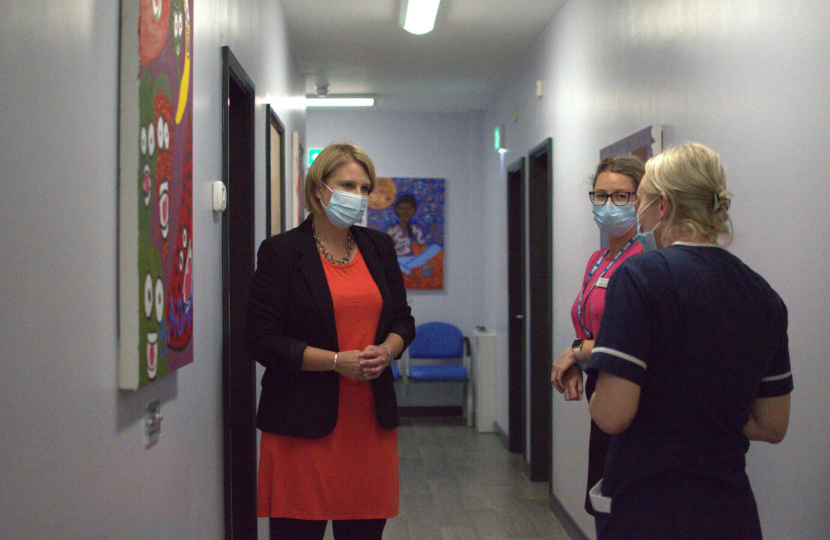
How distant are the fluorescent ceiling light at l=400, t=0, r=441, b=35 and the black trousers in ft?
9.16

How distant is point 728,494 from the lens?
1271 mm

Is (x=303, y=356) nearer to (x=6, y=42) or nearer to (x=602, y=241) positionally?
(x=6, y=42)

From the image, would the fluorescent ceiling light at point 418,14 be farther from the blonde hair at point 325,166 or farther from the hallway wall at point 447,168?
the hallway wall at point 447,168

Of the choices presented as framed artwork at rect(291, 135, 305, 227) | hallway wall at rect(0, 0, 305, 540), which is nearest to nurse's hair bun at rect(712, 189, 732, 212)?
hallway wall at rect(0, 0, 305, 540)

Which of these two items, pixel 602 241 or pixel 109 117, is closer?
pixel 109 117

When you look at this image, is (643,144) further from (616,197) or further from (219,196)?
(219,196)

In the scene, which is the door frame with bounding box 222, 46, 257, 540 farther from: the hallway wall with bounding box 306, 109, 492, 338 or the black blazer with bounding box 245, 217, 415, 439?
the hallway wall with bounding box 306, 109, 492, 338

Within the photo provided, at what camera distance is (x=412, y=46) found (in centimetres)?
A: 503

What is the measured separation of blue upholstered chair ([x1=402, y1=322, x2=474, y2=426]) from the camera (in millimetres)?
6906

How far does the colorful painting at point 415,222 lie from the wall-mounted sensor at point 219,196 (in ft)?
16.4

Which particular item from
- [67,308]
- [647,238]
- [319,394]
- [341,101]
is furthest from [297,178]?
[67,308]

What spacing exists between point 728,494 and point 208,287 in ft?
5.05

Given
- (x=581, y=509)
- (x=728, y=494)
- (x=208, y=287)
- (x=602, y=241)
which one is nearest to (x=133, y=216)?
(x=208, y=287)

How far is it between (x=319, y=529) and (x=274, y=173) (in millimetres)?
2096
